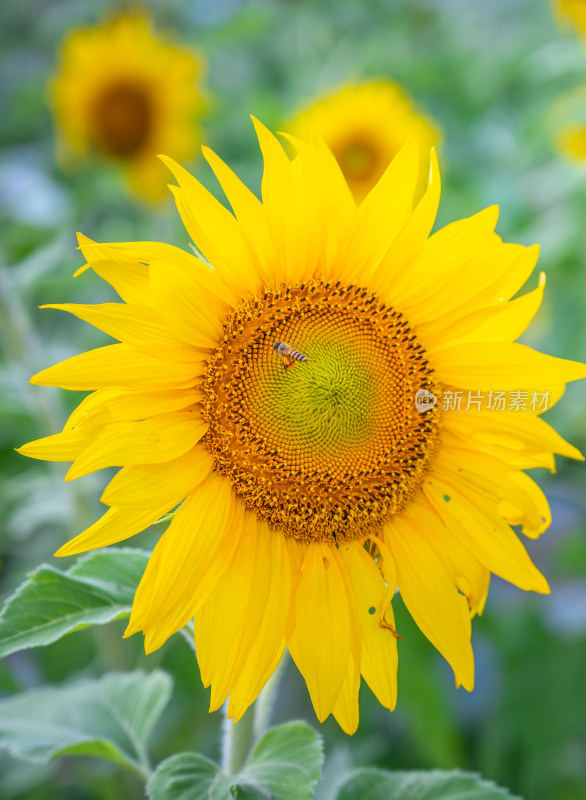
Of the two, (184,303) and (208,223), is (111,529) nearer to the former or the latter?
(184,303)

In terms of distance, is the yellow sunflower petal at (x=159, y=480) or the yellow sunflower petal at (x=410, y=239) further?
the yellow sunflower petal at (x=410, y=239)

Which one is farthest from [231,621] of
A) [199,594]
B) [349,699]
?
[349,699]

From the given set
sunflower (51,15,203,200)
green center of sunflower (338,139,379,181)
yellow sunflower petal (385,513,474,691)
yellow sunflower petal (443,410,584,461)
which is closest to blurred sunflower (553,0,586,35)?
green center of sunflower (338,139,379,181)

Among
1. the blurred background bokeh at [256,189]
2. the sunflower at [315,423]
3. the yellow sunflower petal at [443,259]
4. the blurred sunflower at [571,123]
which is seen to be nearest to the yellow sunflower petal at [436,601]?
the sunflower at [315,423]

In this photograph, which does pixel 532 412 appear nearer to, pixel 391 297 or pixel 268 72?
pixel 391 297

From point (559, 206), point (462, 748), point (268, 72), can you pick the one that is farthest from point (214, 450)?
point (268, 72)

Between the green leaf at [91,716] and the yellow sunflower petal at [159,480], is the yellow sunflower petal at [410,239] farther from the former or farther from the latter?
the green leaf at [91,716]
